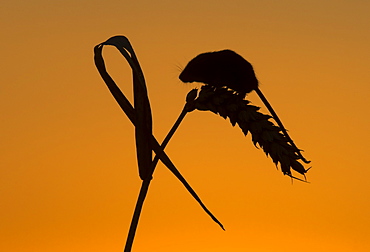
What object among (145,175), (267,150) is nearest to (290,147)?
(267,150)

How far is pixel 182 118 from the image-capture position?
3.41 m

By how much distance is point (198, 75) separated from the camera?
133 inches

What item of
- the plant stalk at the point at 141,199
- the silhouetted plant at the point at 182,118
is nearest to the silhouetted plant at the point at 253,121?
the silhouetted plant at the point at 182,118

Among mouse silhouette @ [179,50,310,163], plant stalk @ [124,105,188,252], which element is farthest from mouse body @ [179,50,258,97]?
plant stalk @ [124,105,188,252]

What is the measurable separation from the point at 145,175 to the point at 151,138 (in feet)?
0.64

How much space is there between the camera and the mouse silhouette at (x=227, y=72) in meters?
3.18

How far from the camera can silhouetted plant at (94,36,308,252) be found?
292cm

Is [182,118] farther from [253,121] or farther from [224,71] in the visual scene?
[253,121]

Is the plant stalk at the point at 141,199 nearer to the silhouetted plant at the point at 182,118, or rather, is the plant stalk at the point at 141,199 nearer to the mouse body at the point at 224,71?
the silhouetted plant at the point at 182,118

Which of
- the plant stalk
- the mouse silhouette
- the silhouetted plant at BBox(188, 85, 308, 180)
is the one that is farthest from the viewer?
the plant stalk

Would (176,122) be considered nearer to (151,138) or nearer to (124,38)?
(151,138)

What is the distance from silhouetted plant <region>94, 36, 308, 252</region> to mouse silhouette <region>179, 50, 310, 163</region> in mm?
38

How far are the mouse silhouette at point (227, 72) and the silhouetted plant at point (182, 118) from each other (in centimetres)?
4

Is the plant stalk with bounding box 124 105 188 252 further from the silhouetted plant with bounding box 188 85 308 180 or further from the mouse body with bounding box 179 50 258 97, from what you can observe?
the mouse body with bounding box 179 50 258 97
